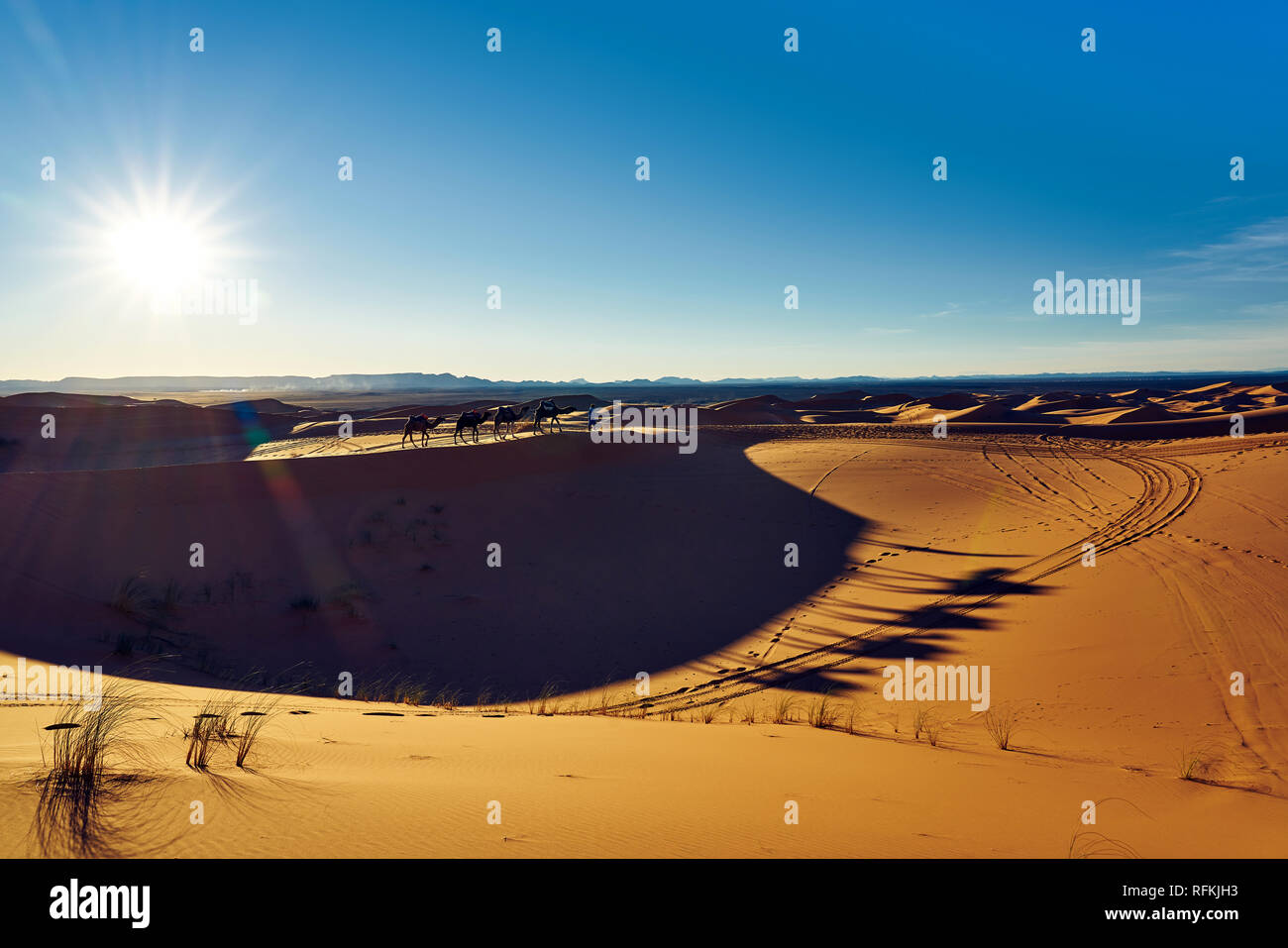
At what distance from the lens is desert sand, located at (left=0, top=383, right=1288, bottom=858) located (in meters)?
3.43

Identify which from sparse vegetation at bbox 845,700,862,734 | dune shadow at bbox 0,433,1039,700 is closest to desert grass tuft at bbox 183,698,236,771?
dune shadow at bbox 0,433,1039,700

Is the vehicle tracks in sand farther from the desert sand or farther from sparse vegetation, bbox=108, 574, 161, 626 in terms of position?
sparse vegetation, bbox=108, 574, 161, 626

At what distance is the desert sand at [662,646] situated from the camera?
343 centimetres

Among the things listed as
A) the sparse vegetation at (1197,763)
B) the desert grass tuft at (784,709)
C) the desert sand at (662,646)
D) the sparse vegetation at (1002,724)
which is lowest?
the desert grass tuft at (784,709)

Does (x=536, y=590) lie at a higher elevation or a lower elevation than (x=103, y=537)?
lower

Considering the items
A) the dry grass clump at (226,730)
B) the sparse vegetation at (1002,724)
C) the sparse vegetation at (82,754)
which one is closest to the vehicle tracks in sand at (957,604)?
the sparse vegetation at (1002,724)

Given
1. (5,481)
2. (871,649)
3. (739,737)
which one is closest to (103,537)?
(5,481)

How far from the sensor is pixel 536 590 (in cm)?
1303

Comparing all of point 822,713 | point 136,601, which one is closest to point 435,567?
point 136,601

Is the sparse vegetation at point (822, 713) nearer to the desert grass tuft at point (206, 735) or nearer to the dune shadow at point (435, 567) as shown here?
the dune shadow at point (435, 567)

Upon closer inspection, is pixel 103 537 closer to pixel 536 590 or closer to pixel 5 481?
pixel 5 481
